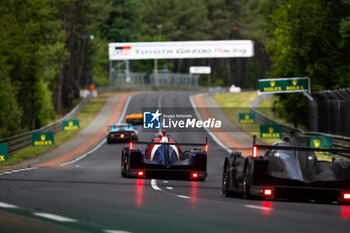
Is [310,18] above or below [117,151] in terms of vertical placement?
above

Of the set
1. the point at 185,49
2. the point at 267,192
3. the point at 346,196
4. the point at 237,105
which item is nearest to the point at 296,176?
the point at 267,192

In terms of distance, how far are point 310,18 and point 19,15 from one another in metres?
23.1

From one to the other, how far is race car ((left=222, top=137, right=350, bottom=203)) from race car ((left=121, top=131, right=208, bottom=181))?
7165 millimetres

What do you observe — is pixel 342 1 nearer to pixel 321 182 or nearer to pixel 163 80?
pixel 321 182

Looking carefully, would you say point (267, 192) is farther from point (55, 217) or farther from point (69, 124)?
point (69, 124)

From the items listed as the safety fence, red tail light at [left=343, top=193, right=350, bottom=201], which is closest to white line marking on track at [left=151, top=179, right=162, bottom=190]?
red tail light at [left=343, top=193, right=350, bottom=201]

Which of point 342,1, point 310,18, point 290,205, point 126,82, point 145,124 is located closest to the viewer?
point 290,205

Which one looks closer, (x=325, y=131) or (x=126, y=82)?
(x=325, y=131)

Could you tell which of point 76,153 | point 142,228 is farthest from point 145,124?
point 76,153

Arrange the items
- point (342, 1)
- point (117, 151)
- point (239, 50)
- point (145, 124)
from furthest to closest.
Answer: point (239, 50), point (342, 1), point (117, 151), point (145, 124)

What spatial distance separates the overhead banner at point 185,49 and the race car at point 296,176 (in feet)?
257

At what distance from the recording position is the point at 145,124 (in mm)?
23672

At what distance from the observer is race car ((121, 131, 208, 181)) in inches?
813

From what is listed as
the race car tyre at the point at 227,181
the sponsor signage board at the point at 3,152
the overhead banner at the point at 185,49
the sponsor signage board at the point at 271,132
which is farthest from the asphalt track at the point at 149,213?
the overhead banner at the point at 185,49
